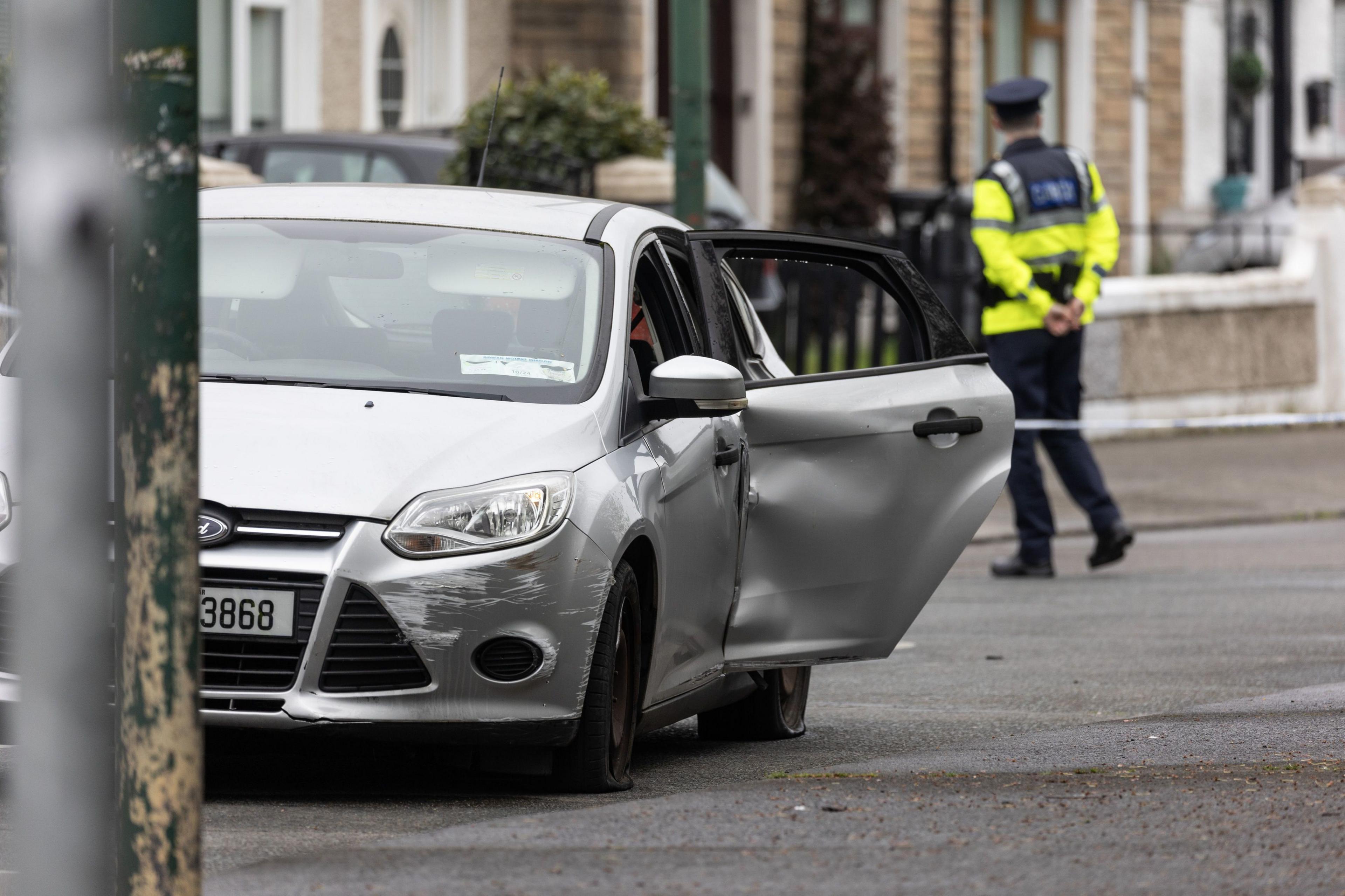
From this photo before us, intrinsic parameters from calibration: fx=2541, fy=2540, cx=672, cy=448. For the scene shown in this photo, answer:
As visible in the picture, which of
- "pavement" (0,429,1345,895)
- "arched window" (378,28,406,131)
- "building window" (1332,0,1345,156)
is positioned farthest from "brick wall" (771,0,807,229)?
"pavement" (0,429,1345,895)

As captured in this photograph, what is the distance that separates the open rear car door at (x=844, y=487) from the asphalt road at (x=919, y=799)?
0.36 meters

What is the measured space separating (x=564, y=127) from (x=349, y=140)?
1795mm

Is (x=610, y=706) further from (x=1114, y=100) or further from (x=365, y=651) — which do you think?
(x=1114, y=100)

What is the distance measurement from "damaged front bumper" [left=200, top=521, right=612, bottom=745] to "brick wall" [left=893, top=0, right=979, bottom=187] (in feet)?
81.9

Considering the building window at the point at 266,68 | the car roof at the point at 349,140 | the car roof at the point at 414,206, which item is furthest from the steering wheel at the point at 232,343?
the building window at the point at 266,68

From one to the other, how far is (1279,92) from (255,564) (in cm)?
3377

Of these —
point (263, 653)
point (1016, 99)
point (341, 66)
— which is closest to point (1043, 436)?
point (1016, 99)

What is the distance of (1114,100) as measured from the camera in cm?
3431

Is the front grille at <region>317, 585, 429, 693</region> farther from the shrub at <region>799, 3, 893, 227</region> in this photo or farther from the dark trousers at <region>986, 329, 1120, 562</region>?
the shrub at <region>799, 3, 893, 227</region>

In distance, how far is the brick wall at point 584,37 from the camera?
25281 mm

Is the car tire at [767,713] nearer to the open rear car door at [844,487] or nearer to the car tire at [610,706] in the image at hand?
the open rear car door at [844,487]

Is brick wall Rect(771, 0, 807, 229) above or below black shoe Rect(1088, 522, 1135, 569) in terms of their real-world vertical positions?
above

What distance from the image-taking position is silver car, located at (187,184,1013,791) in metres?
5.50

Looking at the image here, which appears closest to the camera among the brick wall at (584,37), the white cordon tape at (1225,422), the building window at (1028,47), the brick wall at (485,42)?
the white cordon tape at (1225,422)
